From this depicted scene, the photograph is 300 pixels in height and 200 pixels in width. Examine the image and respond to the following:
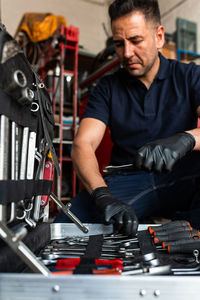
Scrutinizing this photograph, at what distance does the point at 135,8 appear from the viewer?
123 centimetres

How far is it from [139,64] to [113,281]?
1053mm

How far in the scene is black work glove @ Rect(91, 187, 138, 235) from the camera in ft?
2.59

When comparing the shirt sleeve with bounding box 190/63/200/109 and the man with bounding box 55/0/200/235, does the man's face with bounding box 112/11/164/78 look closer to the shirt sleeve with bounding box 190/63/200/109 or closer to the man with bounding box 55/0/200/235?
the man with bounding box 55/0/200/235

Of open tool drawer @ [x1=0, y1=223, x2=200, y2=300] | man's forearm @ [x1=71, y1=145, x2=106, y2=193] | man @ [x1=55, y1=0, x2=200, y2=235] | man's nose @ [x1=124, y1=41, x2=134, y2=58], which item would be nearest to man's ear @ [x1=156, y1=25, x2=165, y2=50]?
man @ [x1=55, y1=0, x2=200, y2=235]

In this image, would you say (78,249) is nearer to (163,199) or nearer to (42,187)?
(42,187)

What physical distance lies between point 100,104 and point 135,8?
43 cm

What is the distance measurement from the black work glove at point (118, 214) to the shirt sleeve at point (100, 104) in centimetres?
50

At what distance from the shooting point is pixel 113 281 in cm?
38

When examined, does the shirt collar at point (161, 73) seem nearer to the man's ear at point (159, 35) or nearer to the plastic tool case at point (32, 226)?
the man's ear at point (159, 35)

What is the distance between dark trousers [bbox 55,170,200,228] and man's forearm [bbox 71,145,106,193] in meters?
0.14

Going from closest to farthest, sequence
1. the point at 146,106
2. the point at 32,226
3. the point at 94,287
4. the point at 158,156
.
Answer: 1. the point at 94,287
2. the point at 32,226
3. the point at 158,156
4. the point at 146,106

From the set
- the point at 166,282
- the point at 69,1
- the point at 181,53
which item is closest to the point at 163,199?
the point at 166,282

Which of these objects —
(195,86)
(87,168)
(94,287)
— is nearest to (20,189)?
(94,287)

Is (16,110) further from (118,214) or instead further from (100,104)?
(100,104)
